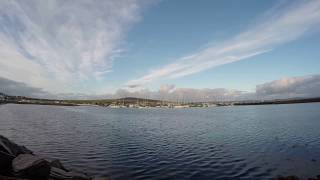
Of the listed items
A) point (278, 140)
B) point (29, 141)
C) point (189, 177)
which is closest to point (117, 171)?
point (189, 177)

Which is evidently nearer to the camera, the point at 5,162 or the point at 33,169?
the point at 33,169

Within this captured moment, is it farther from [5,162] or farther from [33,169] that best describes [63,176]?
[5,162]

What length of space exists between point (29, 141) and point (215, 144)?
30.8m

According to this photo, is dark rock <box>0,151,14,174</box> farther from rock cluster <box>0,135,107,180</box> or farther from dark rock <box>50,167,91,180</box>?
dark rock <box>50,167,91,180</box>

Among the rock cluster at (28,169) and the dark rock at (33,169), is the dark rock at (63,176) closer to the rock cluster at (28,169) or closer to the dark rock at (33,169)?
the rock cluster at (28,169)

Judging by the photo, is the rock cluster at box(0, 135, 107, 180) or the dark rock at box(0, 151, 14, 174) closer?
the rock cluster at box(0, 135, 107, 180)

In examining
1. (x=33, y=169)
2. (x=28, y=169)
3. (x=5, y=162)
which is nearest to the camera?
(x=28, y=169)

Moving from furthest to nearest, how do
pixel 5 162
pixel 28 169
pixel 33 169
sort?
pixel 5 162, pixel 33 169, pixel 28 169

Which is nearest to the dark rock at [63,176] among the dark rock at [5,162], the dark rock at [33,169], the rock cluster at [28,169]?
the rock cluster at [28,169]

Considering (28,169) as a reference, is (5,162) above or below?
above

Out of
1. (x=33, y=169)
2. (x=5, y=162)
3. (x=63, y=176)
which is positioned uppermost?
(x=5, y=162)

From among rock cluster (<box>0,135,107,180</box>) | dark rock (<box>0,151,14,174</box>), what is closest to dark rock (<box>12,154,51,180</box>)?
rock cluster (<box>0,135,107,180</box>)

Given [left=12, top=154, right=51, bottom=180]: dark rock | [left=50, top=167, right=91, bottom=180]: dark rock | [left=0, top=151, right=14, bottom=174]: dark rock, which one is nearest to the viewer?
[left=12, top=154, right=51, bottom=180]: dark rock

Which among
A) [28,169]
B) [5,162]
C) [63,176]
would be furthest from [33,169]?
[5,162]
